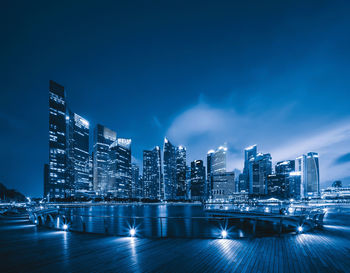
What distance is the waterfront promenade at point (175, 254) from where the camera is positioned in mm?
6039

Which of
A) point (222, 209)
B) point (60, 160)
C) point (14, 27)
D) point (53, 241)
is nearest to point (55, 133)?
point (60, 160)

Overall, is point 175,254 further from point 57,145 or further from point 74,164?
point 74,164

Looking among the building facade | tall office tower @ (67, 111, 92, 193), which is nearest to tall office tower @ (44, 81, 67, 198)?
the building facade

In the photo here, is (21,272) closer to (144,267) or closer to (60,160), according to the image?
(144,267)

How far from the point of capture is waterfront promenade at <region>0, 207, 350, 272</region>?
6.04 metres

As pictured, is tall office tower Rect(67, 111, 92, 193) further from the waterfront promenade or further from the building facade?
the waterfront promenade

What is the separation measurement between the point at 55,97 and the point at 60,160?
52.0 meters

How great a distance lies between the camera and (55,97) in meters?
169

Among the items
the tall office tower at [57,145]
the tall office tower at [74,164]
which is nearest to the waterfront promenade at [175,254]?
the tall office tower at [57,145]

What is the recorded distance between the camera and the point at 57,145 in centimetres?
16000

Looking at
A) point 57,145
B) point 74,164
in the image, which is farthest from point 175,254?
point 74,164

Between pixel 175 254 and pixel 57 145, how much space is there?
178 metres

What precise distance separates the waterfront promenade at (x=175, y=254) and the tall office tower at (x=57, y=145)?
6669 inches

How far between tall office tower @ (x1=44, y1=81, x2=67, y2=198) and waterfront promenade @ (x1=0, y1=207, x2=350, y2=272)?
169 m
